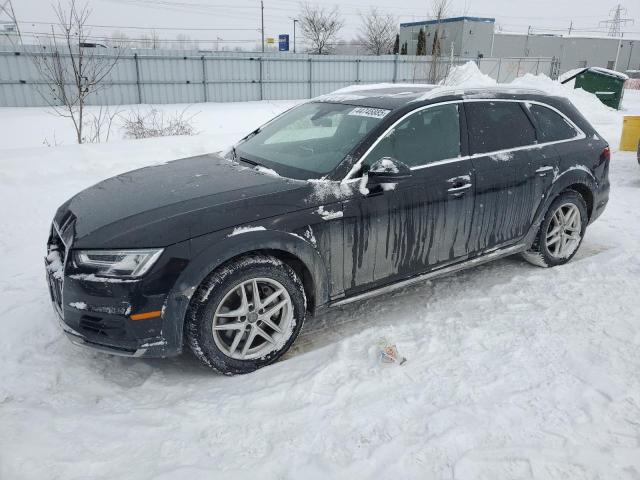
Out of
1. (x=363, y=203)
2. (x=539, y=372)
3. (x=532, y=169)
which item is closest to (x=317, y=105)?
(x=363, y=203)

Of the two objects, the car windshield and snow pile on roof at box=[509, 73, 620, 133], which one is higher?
the car windshield

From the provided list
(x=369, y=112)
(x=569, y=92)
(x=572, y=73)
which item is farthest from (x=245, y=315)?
(x=572, y=73)

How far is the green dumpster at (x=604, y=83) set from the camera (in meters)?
19.3

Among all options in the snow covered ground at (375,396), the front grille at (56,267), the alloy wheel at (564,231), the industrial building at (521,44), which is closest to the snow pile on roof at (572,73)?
the industrial building at (521,44)

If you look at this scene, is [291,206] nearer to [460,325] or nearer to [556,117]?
[460,325]

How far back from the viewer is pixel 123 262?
270 cm

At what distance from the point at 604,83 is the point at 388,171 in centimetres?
2047

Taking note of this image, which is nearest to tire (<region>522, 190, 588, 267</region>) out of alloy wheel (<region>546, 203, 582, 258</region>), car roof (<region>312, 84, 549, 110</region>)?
alloy wheel (<region>546, 203, 582, 258</region>)

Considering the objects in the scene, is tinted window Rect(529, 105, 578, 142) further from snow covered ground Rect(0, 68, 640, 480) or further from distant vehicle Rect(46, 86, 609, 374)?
snow covered ground Rect(0, 68, 640, 480)

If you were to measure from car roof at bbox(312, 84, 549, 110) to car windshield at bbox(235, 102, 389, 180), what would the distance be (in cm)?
9

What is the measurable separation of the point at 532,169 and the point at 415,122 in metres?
1.23

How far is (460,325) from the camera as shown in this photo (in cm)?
358

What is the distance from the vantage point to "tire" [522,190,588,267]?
4.45m

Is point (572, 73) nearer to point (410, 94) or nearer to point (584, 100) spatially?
point (584, 100)
